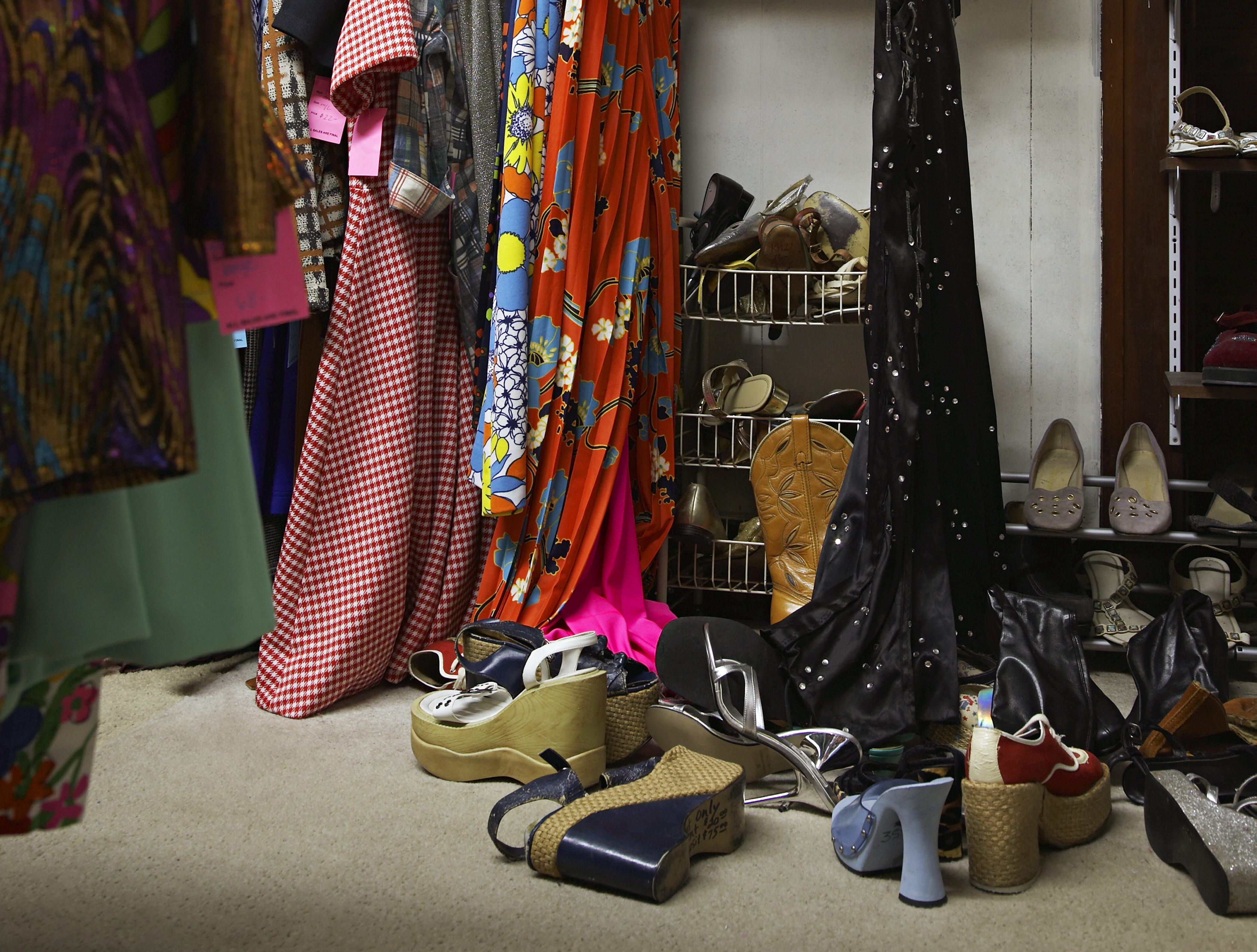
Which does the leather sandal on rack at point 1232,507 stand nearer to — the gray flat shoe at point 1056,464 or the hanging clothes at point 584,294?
the gray flat shoe at point 1056,464

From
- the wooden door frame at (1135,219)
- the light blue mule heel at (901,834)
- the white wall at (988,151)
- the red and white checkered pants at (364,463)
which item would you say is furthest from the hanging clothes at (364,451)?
the wooden door frame at (1135,219)

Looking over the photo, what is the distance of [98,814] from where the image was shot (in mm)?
1453

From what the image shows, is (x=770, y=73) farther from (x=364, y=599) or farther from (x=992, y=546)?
(x=364, y=599)

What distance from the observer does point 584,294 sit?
2.04 metres

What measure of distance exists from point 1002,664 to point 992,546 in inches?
20.9

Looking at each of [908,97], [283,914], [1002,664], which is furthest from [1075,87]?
[283,914]

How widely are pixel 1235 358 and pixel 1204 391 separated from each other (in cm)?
8

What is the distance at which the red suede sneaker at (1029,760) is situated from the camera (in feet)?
4.08

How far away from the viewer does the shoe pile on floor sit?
122 cm

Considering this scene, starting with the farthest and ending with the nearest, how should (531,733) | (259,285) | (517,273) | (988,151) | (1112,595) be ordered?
(988,151)
(1112,595)
(517,273)
(531,733)
(259,285)

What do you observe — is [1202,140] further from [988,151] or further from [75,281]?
[75,281]

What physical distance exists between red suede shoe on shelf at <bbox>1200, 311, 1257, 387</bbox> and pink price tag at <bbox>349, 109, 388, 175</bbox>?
170 centimetres

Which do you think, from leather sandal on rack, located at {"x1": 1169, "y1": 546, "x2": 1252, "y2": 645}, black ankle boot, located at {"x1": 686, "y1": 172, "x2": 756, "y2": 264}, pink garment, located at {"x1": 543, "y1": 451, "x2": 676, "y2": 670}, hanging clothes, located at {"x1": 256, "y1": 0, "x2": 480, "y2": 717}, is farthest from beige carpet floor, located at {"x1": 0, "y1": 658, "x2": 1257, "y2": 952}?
black ankle boot, located at {"x1": 686, "y1": 172, "x2": 756, "y2": 264}

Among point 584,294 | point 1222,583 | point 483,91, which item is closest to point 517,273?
point 584,294
